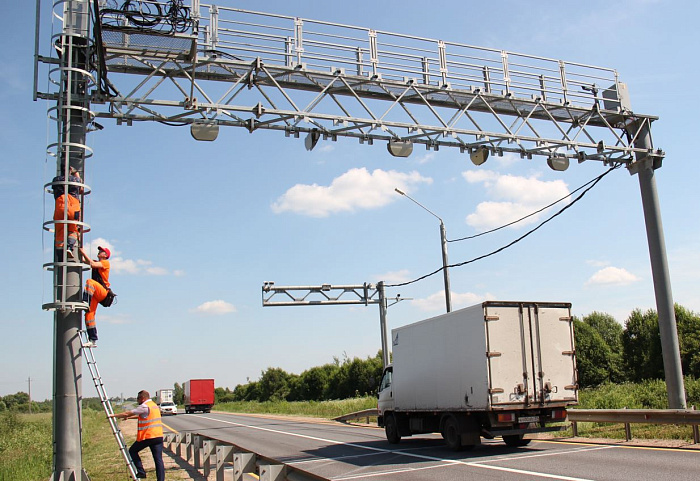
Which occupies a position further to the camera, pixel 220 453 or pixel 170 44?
pixel 170 44

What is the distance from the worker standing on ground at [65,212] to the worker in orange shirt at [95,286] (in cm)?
25

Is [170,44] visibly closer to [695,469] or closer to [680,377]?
[695,469]

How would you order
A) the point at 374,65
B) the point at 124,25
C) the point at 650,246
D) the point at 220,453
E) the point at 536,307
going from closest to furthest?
the point at 220,453 < the point at 124,25 < the point at 536,307 < the point at 374,65 < the point at 650,246

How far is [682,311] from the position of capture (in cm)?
4138

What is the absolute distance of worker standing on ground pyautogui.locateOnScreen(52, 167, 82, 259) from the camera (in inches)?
374

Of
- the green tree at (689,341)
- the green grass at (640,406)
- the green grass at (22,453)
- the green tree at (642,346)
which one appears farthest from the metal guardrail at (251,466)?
the green tree at (642,346)

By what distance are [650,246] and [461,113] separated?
6.46m

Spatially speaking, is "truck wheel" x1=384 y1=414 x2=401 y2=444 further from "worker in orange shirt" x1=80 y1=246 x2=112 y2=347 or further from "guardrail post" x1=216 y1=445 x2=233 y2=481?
"worker in orange shirt" x1=80 y1=246 x2=112 y2=347

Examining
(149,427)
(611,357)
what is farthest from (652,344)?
(149,427)

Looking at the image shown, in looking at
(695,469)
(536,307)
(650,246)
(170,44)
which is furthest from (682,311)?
(170,44)

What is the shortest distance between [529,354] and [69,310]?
9.53 metres

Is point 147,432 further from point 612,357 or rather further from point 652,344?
point 612,357

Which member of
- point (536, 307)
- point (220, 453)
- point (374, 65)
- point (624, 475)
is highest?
point (374, 65)

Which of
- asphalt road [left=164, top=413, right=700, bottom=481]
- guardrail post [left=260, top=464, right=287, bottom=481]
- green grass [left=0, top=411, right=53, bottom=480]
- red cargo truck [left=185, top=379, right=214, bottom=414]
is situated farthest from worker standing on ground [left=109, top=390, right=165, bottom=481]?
red cargo truck [left=185, top=379, right=214, bottom=414]
